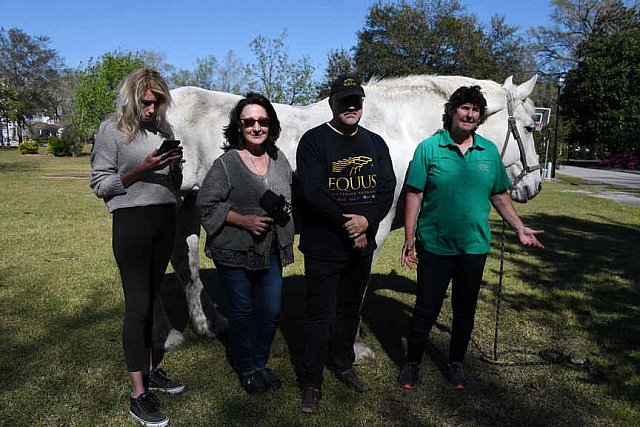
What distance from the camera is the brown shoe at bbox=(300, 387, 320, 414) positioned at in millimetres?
3277

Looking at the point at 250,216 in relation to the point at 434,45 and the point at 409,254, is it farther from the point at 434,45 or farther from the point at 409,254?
the point at 434,45

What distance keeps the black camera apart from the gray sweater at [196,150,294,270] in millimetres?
64

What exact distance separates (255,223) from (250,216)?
0.20 feet

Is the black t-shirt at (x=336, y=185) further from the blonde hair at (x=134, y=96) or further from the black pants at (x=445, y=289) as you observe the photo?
the blonde hair at (x=134, y=96)

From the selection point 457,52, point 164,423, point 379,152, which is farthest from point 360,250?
point 457,52

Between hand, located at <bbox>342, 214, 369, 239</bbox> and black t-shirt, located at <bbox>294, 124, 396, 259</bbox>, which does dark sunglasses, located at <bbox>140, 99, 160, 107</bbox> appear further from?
hand, located at <bbox>342, 214, 369, 239</bbox>

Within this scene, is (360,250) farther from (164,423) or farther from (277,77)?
(277,77)

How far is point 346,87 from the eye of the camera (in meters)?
3.03

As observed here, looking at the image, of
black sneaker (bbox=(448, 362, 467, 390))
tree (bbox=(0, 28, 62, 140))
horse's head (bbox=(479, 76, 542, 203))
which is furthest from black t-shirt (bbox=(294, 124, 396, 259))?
tree (bbox=(0, 28, 62, 140))

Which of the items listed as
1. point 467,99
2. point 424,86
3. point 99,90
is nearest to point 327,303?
point 467,99

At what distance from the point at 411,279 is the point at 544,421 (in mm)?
3568

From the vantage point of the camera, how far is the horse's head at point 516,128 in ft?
14.1

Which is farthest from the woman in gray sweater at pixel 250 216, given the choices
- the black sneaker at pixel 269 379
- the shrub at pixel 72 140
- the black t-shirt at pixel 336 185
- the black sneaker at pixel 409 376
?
the shrub at pixel 72 140

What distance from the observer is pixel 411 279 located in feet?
22.4
